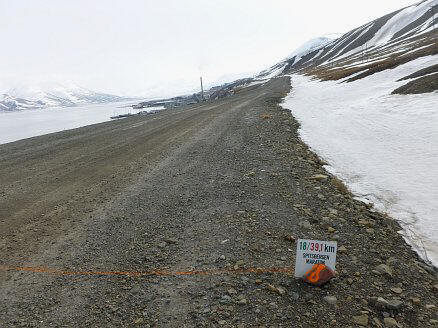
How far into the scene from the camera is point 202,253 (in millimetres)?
5551

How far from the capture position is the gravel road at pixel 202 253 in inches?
165

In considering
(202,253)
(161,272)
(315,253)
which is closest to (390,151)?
(315,253)

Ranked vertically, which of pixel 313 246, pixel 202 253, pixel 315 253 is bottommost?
pixel 202 253

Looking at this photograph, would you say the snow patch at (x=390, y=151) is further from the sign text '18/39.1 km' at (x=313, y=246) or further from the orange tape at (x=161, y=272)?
the orange tape at (x=161, y=272)

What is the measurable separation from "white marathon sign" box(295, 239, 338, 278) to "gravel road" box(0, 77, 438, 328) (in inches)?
13.6

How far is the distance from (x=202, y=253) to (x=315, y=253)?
1.94 m

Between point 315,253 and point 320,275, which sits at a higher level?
point 315,253

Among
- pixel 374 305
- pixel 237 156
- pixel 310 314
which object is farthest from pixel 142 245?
pixel 237 156

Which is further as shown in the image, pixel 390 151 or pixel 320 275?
pixel 390 151

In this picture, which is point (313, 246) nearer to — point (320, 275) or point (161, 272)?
point (320, 275)

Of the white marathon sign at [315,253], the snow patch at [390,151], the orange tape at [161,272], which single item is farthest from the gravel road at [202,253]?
the snow patch at [390,151]

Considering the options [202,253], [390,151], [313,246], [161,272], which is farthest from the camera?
[390,151]

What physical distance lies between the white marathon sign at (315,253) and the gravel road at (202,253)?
13.6 inches

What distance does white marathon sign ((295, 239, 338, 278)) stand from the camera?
14.6 feet
